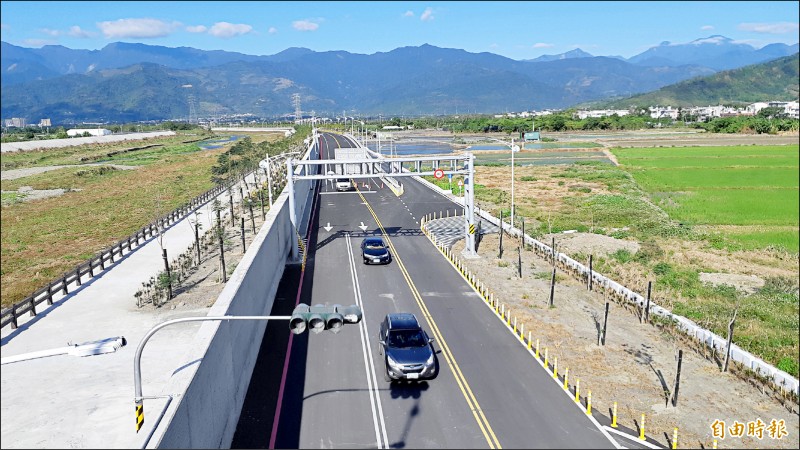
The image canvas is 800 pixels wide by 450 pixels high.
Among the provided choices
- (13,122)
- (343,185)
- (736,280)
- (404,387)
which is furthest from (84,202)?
(736,280)

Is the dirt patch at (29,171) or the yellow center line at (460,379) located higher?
the dirt patch at (29,171)

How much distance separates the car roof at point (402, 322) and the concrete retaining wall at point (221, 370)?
17.0 ft

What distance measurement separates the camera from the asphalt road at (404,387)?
15039 millimetres

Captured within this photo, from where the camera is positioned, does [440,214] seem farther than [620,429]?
Yes

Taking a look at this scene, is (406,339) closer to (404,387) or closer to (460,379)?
(404,387)

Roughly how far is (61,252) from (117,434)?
33.1 m

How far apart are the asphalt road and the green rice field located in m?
9.81

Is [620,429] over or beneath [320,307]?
beneath

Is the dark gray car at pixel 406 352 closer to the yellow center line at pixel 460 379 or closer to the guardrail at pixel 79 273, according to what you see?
the yellow center line at pixel 460 379

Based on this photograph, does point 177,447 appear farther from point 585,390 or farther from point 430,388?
point 585,390

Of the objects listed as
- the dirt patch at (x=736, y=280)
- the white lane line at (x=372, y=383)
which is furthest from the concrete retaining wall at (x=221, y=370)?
the dirt patch at (x=736, y=280)

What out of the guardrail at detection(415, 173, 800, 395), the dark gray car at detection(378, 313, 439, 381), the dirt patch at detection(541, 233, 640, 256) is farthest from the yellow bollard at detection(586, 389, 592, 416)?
the dirt patch at detection(541, 233, 640, 256)

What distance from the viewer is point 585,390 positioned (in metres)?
18.0

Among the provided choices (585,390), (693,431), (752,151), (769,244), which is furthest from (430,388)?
(752,151)
